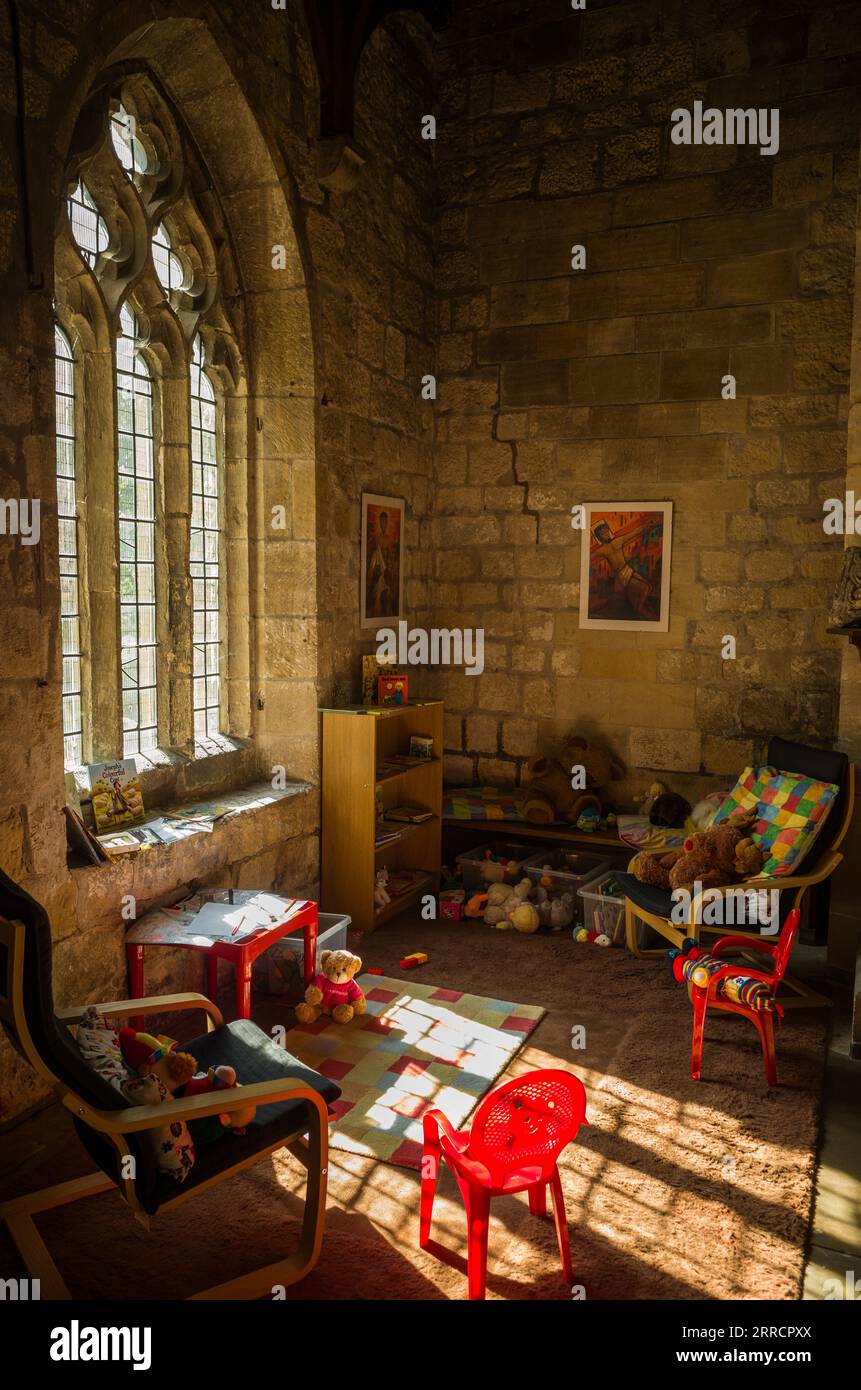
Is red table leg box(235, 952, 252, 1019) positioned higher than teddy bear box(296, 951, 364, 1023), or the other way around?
red table leg box(235, 952, 252, 1019)


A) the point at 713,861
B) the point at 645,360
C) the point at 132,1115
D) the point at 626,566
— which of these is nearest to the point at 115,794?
the point at 132,1115

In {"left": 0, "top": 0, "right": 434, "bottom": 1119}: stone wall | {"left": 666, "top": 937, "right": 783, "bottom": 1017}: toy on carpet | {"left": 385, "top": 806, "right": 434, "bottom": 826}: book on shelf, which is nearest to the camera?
{"left": 0, "top": 0, "right": 434, "bottom": 1119}: stone wall

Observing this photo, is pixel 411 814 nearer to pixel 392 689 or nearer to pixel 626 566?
pixel 392 689

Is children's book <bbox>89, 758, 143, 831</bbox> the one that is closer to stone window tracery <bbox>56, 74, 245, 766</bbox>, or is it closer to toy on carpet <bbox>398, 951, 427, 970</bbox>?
stone window tracery <bbox>56, 74, 245, 766</bbox>

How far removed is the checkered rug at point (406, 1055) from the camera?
10.7 feet

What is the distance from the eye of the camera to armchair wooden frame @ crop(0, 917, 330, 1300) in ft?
7.48

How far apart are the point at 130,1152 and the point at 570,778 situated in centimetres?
→ 381

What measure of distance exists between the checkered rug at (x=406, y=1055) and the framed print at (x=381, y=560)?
6.62 feet

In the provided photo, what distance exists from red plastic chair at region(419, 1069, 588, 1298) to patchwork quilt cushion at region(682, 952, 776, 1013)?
121 centimetres

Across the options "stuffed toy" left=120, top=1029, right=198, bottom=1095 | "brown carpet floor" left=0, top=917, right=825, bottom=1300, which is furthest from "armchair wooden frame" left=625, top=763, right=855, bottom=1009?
"stuffed toy" left=120, top=1029, right=198, bottom=1095

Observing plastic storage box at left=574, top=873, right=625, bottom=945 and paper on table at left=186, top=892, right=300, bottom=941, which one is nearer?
paper on table at left=186, top=892, right=300, bottom=941

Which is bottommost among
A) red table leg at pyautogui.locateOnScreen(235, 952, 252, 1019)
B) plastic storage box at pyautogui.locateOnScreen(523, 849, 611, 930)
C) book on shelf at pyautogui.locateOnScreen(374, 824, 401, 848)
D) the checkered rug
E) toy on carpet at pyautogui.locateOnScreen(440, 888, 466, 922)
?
the checkered rug

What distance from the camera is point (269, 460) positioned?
15.8 feet

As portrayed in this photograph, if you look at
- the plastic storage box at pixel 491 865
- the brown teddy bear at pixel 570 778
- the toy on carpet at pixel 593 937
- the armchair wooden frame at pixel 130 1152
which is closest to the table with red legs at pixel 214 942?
the armchair wooden frame at pixel 130 1152
